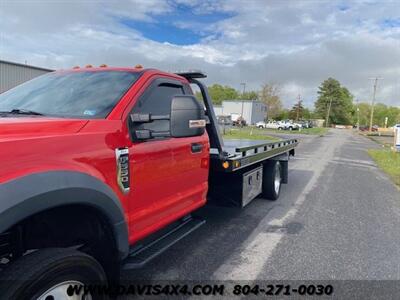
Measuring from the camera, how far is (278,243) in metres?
4.97

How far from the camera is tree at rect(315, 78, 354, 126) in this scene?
4525 inches

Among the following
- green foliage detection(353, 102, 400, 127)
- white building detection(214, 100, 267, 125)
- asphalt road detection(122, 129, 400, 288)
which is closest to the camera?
asphalt road detection(122, 129, 400, 288)

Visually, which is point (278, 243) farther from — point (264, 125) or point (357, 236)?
point (264, 125)

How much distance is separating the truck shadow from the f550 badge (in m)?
1.34

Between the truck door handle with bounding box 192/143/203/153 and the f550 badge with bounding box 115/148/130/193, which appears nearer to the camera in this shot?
the f550 badge with bounding box 115/148/130/193

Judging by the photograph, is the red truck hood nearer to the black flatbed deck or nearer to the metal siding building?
the black flatbed deck

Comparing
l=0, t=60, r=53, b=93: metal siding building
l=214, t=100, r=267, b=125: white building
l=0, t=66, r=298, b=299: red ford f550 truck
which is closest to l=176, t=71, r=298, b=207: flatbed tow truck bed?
l=0, t=66, r=298, b=299: red ford f550 truck

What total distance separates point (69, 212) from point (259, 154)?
12.6 ft

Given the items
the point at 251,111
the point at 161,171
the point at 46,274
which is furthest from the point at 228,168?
the point at 251,111

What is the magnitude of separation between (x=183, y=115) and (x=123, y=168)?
0.65 meters

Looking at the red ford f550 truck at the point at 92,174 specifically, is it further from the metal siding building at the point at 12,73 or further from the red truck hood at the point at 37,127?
the metal siding building at the point at 12,73

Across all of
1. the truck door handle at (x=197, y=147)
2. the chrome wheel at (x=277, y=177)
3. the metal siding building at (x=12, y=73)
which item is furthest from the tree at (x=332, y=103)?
the truck door handle at (x=197, y=147)

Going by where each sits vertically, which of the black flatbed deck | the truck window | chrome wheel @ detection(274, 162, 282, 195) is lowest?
chrome wheel @ detection(274, 162, 282, 195)

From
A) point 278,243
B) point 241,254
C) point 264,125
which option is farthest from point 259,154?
point 264,125
